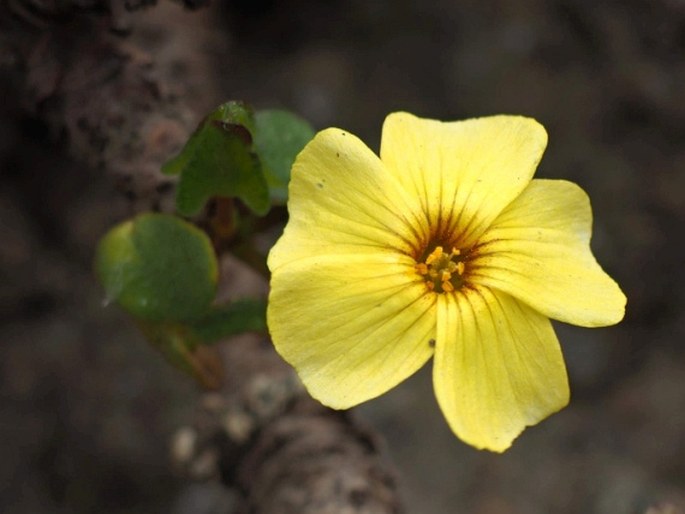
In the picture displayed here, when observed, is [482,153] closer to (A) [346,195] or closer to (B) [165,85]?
(A) [346,195]

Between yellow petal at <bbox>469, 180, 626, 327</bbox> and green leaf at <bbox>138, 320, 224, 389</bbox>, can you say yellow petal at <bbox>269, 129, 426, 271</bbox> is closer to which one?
yellow petal at <bbox>469, 180, 626, 327</bbox>

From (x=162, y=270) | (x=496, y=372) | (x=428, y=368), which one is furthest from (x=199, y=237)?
(x=428, y=368)

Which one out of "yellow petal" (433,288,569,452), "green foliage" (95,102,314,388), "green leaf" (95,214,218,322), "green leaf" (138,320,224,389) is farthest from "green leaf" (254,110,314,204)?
"yellow petal" (433,288,569,452)

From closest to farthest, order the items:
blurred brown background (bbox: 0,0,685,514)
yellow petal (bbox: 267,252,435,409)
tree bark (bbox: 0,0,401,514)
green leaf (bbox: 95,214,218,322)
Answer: yellow petal (bbox: 267,252,435,409), green leaf (bbox: 95,214,218,322), tree bark (bbox: 0,0,401,514), blurred brown background (bbox: 0,0,685,514)

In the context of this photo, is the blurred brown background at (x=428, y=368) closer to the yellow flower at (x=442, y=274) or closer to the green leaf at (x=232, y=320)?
the green leaf at (x=232, y=320)

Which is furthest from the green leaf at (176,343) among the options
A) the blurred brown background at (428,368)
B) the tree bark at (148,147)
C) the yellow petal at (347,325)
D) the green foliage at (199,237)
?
the blurred brown background at (428,368)

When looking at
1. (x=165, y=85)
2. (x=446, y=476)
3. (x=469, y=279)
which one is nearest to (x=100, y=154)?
(x=165, y=85)
